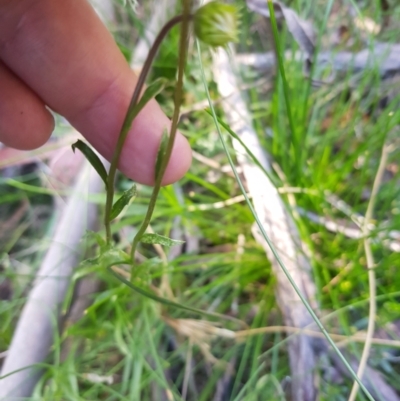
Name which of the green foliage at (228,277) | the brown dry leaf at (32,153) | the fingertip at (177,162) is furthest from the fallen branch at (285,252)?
the brown dry leaf at (32,153)

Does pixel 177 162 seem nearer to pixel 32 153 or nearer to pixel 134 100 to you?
pixel 134 100

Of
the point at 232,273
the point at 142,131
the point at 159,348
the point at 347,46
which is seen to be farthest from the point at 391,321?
the point at 347,46

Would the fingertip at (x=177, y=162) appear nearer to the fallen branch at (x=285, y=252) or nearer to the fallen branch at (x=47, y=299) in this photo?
the fallen branch at (x=285, y=252)

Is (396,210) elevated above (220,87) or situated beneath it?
situated beneath

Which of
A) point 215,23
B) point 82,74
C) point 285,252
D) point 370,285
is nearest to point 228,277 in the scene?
point 285,252

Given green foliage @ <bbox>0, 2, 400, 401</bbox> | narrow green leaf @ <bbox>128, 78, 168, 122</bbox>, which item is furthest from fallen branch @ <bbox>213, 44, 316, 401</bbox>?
narrow green leaf @ <bbox>128, 78, 168, 122</bbox>

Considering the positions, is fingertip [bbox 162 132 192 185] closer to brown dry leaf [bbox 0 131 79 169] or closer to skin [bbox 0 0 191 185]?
skin [bbox 0 0 191 185]

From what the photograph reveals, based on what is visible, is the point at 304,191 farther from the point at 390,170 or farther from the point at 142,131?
the point at 142,131
